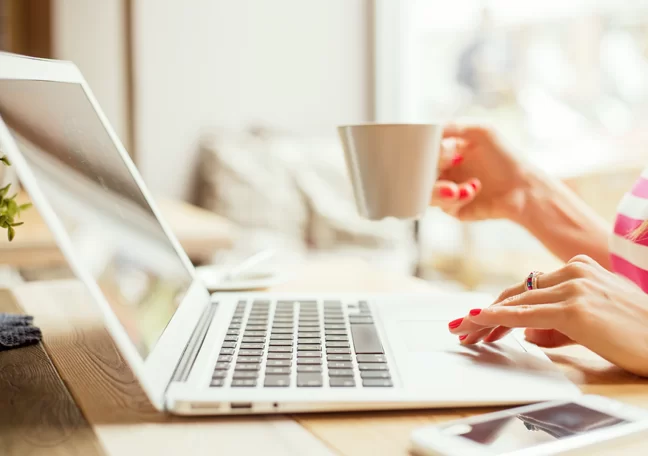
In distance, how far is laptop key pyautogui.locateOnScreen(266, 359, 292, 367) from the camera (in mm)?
510

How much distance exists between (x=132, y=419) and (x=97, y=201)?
18 cm

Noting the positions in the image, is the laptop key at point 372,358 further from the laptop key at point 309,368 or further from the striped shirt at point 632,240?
the striped shirt at point 632,240

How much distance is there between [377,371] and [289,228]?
7.19 feet

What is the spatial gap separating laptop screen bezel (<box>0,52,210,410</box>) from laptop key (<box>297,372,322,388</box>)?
0.09m

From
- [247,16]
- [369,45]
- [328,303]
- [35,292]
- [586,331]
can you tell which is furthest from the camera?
[369,45]

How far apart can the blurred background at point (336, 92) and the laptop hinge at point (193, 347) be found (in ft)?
5.73

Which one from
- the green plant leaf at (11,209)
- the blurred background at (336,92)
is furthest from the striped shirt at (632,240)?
the blurred background at (336,92)

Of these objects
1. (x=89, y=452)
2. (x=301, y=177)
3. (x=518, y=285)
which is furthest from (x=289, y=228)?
(x=89, y=452)

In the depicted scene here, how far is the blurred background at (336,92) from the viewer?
269 cm

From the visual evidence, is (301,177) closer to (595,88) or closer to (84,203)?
(595,88)

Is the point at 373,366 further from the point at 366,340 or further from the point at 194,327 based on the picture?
the point at 194,327

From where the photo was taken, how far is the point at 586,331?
0.53 m

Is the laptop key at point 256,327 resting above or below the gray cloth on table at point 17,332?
above

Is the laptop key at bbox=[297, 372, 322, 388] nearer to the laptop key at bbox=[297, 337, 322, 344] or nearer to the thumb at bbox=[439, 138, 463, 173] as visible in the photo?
the laptop key at bbox=[297, 337, 322, 344]
